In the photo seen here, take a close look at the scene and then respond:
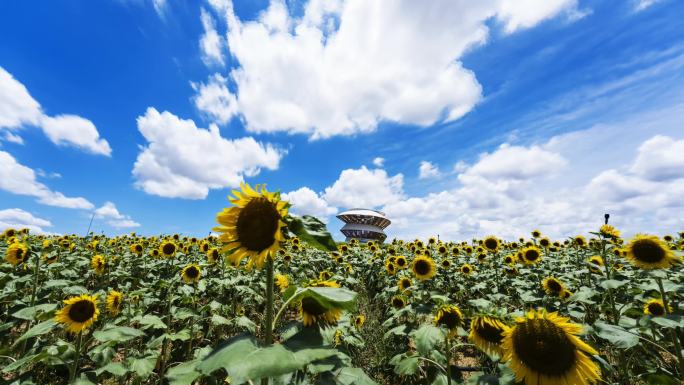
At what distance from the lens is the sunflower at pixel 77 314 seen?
410 cm

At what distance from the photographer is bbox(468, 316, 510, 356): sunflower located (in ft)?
10.5

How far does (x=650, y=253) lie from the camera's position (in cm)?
492

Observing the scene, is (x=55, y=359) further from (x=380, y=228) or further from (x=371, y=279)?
(x=380, y=228)

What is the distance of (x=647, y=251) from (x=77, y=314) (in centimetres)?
848

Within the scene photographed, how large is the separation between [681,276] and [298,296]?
909 centimetres

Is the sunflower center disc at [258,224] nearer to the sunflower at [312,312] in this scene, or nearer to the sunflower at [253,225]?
the sunflower at [253,225]

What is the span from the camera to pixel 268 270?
181cm

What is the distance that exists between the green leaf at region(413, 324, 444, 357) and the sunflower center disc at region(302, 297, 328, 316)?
4.07ft

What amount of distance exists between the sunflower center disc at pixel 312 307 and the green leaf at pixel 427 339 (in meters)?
1.24

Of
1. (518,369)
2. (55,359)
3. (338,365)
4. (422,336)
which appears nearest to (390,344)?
(422,336)

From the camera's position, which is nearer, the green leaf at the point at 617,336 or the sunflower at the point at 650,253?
the green leaf at the point at 617,336

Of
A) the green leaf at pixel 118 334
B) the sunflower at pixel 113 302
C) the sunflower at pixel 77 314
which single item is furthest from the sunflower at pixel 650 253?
the sunflower at pixel 113 302

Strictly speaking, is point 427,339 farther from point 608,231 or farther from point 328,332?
point 608,231

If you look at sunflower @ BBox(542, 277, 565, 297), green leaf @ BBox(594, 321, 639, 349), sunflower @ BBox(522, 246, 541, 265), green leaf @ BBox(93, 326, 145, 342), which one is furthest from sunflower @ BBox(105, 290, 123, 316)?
sunflower @ BBox(522, 246, 541, 265)
